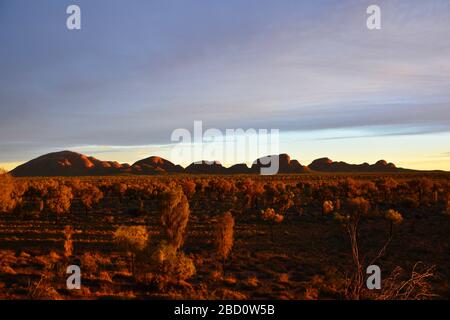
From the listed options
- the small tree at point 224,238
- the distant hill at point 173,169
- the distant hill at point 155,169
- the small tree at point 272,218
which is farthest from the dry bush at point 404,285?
the distant hill at point 155,169

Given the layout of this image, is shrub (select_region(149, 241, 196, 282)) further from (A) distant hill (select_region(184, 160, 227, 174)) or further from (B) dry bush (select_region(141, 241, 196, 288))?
(A) distant hill (select_region(184, 160, 227, 174))

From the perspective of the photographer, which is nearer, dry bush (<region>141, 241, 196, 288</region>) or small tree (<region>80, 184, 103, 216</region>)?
dry bush (<region>141, 241, 196, 288</region>)

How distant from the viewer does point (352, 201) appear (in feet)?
121

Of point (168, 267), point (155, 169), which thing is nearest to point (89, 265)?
point (168, 267)

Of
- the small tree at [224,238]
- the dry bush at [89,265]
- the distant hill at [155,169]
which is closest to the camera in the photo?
the dry bush at [89,265]

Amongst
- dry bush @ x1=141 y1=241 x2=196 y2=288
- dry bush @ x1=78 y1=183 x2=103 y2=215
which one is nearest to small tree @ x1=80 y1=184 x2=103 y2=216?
dry bush @ x1=78 y1=183 x2=103 y2=215

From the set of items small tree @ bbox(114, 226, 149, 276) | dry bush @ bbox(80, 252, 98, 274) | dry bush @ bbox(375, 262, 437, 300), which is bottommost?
dry bush @ bbox(80, 252, 98, 274)

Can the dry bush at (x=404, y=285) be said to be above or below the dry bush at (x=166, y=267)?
above

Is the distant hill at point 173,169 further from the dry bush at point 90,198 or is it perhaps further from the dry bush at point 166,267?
the dry bush at point 166,267

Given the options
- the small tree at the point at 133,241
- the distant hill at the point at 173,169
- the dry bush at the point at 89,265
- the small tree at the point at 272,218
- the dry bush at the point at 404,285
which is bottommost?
the dry bush at the point at 89,265

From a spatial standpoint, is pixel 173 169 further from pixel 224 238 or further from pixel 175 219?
pixel 224 238
